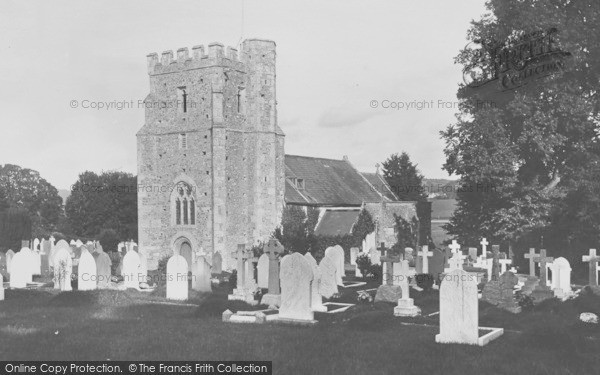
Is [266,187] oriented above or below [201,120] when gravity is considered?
below

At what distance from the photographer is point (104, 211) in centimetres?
5422

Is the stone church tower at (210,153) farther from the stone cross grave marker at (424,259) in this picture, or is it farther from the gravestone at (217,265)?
the stone cross grave marker at (424,259)

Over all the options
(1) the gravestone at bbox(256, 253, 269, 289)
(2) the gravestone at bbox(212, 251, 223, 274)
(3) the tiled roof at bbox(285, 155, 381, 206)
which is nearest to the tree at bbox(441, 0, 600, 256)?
(1) the gravestone at bbox(256, 253, 269, 289)

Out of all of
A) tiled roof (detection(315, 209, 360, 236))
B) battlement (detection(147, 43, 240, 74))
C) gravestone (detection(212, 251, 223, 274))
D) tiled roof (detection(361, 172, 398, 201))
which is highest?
battlement (detection(147, 43, 240, 74))

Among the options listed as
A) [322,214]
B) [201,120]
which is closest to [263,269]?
[201,120]

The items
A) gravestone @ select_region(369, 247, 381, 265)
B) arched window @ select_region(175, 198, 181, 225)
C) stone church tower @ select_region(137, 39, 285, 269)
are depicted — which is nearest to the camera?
gravestone @ select_region(369, 247, 381, 265)

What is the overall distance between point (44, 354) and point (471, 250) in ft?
51.5

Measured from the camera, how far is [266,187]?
112 ft

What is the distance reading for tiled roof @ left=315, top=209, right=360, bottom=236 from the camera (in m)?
35.6

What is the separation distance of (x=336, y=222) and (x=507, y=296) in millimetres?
21275

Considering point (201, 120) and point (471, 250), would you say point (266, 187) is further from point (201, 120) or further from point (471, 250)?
point (471, 250)

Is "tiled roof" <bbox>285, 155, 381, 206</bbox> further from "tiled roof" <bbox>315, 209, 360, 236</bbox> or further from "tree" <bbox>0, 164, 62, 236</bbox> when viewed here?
"tree" <bbox>0, 164, 62, 236</bbox>

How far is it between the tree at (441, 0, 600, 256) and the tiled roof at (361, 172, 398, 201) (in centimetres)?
1931

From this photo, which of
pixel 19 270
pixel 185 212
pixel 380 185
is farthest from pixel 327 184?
pixel 19 270
